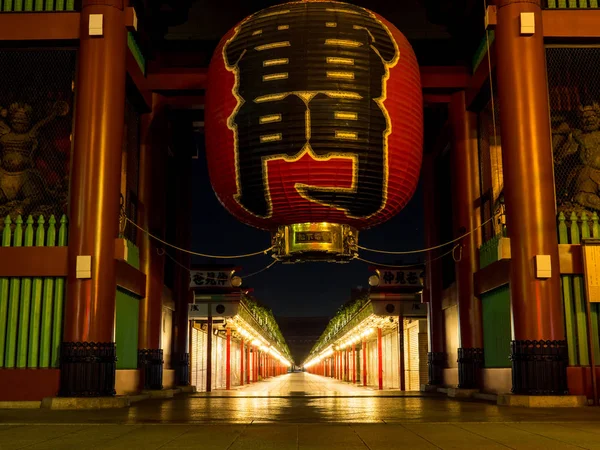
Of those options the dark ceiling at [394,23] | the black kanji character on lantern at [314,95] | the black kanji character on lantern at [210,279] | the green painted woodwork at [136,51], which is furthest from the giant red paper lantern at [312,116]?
the black kanji character on lantern at [210,279]

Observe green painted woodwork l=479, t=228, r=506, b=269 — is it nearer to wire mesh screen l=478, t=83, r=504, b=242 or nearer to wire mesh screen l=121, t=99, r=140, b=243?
wire mesh screen l=478, t=83, r=504, b=242

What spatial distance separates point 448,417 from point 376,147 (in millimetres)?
4642

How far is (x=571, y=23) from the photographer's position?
1592 centimetres

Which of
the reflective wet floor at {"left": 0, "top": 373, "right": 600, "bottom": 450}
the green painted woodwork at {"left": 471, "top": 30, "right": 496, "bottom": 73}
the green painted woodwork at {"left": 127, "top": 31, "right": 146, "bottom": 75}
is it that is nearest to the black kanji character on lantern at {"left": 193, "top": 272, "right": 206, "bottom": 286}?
the green painted woodwork at {"left": 127, "top": 31, "right": 146, "bottom": 75}

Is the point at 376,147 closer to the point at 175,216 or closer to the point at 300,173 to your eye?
the point at 300,173

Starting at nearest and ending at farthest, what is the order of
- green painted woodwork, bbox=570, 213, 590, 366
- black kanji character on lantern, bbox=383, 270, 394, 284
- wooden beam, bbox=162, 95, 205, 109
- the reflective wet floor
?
the reflective wet floor
green painted woodwork, bbox=570, 213, 590, 366
wooden beam, bbox=162, 95, 205, 109
black kanji character on lantern, bbox=383, 270, 394, 284

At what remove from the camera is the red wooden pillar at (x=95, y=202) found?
14.5 m

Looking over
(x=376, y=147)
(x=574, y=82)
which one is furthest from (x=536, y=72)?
(x=376, y=147)

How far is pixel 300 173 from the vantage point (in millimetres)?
8820

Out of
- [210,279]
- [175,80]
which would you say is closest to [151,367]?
[175,80]

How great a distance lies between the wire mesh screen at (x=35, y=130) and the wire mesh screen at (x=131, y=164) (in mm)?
2561

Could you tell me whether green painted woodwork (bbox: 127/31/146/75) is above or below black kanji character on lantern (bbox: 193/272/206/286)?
above

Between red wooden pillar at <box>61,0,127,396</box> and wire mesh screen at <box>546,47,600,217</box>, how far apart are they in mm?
10359

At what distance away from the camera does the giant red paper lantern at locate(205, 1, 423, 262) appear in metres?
8.77
